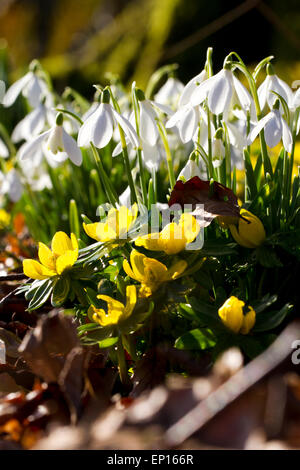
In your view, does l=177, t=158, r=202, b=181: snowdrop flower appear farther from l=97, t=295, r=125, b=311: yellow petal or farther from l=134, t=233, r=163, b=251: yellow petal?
l=97, t=295, r=125, b=311: yellow petal

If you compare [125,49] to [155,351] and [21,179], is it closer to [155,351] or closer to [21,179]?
[21,179]

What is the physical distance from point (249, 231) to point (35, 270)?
34 cm

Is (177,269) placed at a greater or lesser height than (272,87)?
lesser

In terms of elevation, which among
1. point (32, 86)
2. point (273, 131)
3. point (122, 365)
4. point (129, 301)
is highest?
point (32, 86)

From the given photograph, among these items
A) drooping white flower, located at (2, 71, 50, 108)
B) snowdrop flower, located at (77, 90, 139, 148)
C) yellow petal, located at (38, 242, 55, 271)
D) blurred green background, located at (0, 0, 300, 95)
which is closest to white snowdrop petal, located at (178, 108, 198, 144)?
snowdrop flower, located at (77, 90, 139, 148)

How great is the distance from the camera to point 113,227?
82 centimetres

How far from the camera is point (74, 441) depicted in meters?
0.50

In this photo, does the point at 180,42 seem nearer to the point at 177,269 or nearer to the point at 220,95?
the point at 220,95

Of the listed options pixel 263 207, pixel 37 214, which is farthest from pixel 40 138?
pixel 37 214

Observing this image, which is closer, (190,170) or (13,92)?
(190,170)

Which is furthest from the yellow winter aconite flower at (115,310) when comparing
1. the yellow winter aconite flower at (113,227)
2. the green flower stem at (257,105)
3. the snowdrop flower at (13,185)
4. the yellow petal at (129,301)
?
the snowdrop flower at (13,185)

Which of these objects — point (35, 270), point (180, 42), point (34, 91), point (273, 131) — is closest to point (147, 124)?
point (273, 131)

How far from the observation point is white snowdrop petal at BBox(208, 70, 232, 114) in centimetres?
84

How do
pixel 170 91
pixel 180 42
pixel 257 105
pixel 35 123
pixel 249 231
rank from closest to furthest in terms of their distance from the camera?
1. pixel 249 231
2. pixel 257 105
3. pixel 35 123
4. pixel 170 91
5. pixel 180 42
